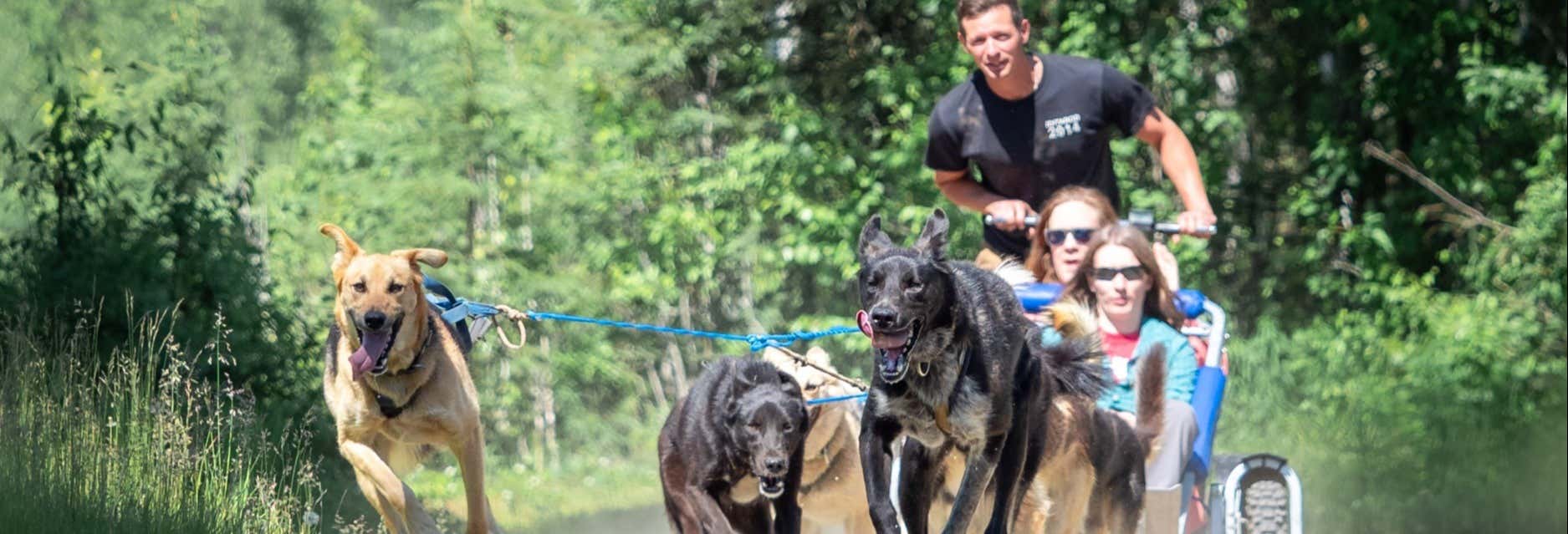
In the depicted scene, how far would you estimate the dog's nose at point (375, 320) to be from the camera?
6348mm

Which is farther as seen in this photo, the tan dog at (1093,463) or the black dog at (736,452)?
A: the black dog at (736,452)

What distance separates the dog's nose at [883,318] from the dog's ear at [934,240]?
34cm

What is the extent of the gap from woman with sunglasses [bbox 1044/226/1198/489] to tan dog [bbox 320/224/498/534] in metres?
2.26

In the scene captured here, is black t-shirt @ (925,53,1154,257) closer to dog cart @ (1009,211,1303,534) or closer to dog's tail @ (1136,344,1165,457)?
dog cart @ (1009,211,1303,534)

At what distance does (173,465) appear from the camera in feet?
21.1

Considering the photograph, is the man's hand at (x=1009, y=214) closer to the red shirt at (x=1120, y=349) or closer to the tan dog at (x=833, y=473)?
the red shirt at (x=1120, y=349)

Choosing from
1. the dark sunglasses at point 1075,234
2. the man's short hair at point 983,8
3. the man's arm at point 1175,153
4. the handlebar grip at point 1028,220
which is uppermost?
the man's short hair at point 983,8

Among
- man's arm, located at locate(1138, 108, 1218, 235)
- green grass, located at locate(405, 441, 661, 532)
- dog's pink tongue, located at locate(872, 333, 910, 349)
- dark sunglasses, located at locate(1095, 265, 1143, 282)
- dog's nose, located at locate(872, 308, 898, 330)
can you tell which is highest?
man's arm, located at locate(1138, 108, 1218, 235)

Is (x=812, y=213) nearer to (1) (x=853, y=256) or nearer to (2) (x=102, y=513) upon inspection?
(1) (x=853, y=256)

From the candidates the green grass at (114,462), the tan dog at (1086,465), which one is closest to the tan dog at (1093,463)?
the tan dog at (1086,465)

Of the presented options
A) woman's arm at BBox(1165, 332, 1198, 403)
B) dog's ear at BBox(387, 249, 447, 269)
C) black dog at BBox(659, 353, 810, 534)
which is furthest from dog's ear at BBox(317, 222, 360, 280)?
woman's arm at BBox(1165, 332, 1198, 403)

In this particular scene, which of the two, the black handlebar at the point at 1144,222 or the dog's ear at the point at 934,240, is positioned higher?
the black handlebar at the point at 1144,222

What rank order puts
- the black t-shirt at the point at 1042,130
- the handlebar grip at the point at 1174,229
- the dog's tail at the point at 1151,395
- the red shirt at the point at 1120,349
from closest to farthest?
1. the dog's tail at the point at 1151,395
2. the red shirt at the point at 1120,349
3. the handlebar grip at the point at 1174,229
4. the black t-shirt at the point at 1042,130

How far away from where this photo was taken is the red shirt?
6820 millimetres
